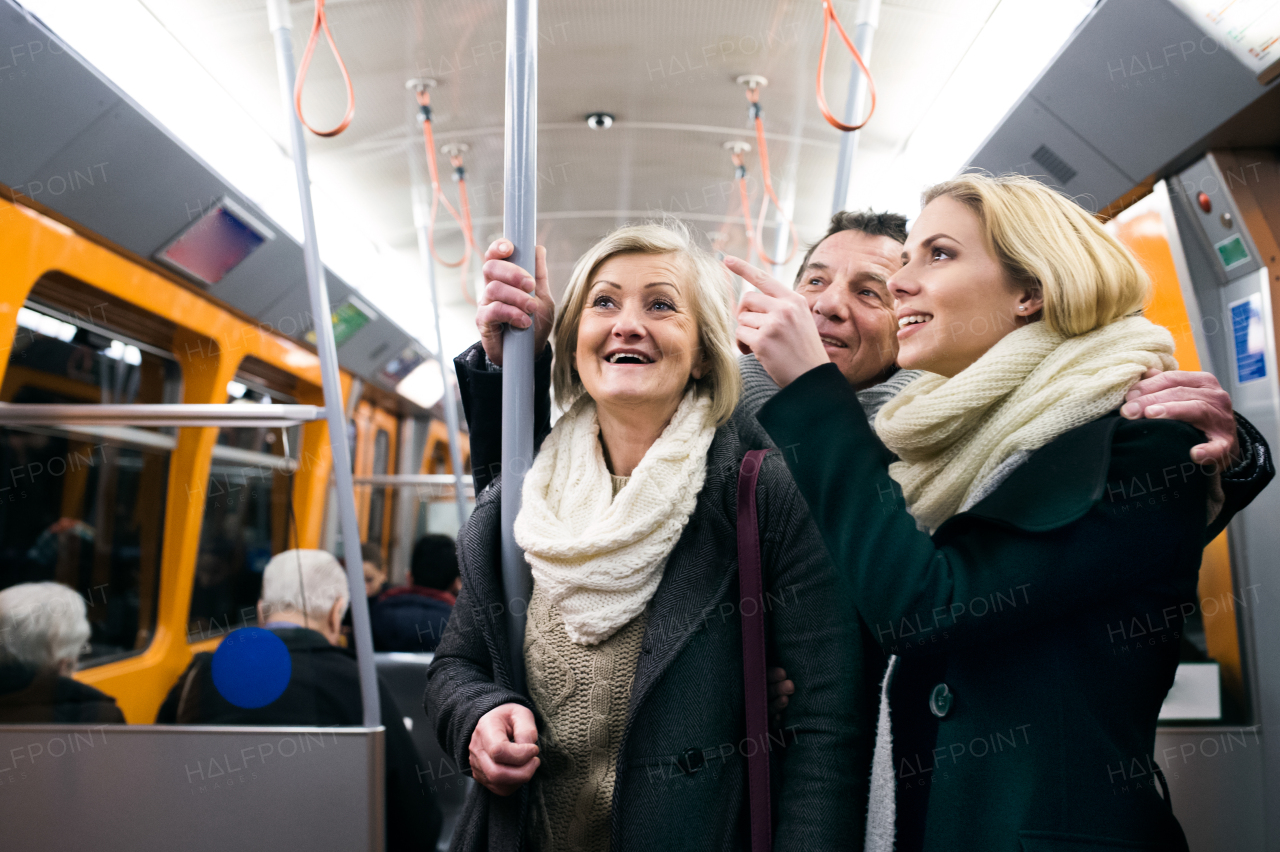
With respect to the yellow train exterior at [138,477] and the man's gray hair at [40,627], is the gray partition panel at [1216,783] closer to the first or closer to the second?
the yellow train exterior at [138,477]

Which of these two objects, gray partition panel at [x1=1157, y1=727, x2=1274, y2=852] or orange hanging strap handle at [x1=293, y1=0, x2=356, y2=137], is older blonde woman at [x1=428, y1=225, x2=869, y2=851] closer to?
orange hanging strap handle at [x1=293, y1=0, x2=356, y2=137]

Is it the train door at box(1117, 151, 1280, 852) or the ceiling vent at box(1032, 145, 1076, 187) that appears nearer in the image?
the train door at box(1117, 151, 1280, 852)

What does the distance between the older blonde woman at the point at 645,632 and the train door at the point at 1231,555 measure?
6.20 ft

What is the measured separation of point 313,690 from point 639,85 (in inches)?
86.4

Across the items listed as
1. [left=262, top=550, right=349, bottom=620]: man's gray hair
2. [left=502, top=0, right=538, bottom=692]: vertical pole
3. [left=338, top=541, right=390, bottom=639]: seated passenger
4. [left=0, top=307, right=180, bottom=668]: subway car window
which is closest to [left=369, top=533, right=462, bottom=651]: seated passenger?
[left=338, top=541, right=390, bottom=639]: seated passenger

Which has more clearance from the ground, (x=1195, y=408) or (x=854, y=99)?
(x=854, y=99)

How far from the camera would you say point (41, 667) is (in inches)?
103

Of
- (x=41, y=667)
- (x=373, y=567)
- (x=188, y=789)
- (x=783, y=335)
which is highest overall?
(x=783, y=335)

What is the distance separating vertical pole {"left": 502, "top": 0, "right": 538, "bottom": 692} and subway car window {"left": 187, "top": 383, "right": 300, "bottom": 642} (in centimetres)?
128

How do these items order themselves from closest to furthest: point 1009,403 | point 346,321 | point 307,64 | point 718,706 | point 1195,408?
point 1195,408
point 1009,403
point 718,706
point 307,64
point 346,321

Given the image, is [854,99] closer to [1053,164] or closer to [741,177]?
[1053,164]

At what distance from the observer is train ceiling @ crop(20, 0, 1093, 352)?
107 inches

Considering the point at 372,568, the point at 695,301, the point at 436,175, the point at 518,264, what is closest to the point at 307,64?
the point at 436,175

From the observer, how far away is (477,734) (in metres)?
1.31
